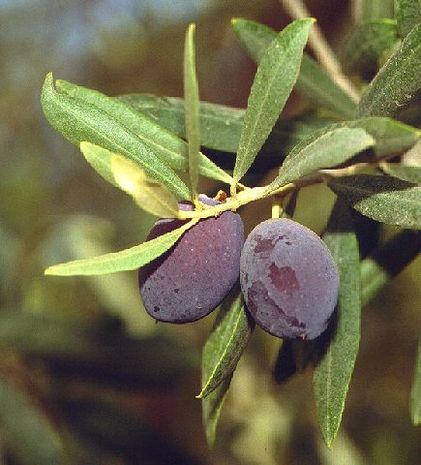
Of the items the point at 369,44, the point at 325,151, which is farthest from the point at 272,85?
the point at 369,44

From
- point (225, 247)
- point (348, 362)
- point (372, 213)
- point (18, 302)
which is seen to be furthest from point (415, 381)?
point (18, 302)

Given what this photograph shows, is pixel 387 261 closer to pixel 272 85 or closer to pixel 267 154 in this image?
pixel 267 154

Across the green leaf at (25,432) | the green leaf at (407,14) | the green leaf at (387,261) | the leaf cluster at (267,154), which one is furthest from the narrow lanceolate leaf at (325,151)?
the green leaf at (25,432)

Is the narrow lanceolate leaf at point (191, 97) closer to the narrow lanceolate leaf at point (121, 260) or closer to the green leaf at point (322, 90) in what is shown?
the narrow lanceolate leaf at point (121, 260)

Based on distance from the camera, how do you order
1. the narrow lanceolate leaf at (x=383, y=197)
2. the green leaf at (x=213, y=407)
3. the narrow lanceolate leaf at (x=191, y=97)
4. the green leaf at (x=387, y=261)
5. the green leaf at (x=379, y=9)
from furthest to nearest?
the green leaf at (x=379, y=9) < the green leaf at (x=387, y=261) < the green leaf at (x=213, y=407) < the narrow lanceolate leaf at (x=383, y=197) < the narrow lanceolate leaf at (x=191, y=97)

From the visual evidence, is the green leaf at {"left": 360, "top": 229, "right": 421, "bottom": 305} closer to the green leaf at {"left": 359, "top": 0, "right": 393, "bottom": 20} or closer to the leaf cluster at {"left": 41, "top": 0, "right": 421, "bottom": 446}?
the leaf cluster at {"left": 41, "top": 0, "right": 421, "bottom": 446}

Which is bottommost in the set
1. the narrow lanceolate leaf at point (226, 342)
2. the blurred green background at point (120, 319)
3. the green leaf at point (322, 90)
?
the blurred green background at point (120, 319)
